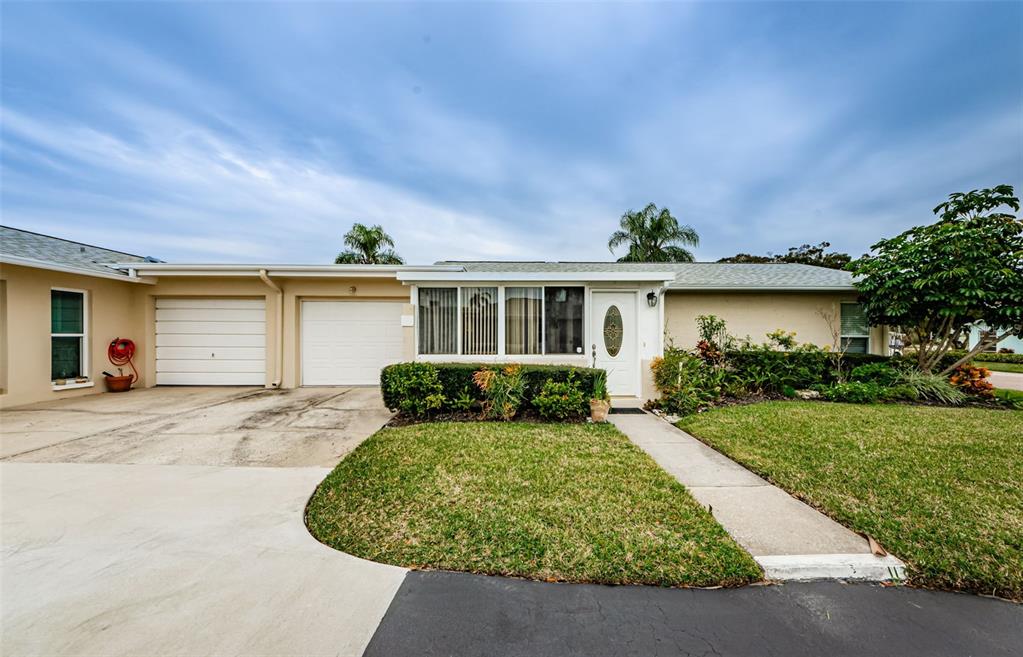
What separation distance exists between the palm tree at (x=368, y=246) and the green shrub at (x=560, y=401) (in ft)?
54.2

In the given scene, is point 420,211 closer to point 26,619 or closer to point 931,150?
point 26,619

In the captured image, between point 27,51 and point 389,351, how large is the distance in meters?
9.30

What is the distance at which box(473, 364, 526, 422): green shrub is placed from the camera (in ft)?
20.4

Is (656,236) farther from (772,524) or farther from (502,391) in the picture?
(772,524)

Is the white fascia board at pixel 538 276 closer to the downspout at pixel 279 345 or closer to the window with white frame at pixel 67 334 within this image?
the downspout at pixel 279 345

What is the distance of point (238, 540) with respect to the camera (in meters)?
2.86

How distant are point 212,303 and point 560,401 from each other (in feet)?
29.9

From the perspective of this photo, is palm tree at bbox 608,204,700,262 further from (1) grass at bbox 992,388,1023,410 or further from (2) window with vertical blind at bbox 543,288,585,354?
(2) window with vertical blind at bbox 543,288,585,354

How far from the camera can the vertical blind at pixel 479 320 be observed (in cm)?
762

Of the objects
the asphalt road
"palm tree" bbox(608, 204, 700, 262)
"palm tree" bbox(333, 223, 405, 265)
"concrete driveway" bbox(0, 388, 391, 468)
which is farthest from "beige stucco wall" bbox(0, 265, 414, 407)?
"palm tree" bbox(608, 204, 700, 262)

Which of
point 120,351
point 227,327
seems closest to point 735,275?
point 227,327

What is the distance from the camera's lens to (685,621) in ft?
6.96

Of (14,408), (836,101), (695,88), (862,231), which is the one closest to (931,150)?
(836,101)

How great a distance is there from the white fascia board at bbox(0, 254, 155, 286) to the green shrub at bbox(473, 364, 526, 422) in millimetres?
8202
